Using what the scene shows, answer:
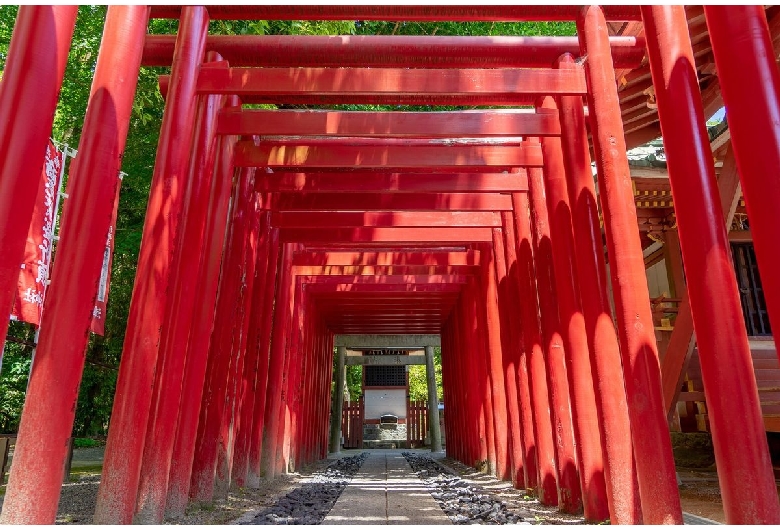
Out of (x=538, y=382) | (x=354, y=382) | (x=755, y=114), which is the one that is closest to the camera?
(x=755, y=114)

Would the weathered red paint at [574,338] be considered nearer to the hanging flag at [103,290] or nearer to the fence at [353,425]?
the hanging flag at [103,290]

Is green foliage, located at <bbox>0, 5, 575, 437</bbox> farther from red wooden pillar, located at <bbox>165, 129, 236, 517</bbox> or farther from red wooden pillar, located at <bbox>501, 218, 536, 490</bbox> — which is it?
red wooden pillar, located at <bbox>501, 218, 536, 490</bbox>

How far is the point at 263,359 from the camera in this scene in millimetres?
8852

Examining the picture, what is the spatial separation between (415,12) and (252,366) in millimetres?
5404

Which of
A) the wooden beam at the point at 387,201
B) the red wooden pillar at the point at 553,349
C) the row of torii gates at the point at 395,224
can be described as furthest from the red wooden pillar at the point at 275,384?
the red wooden pillar at the point at 553,349

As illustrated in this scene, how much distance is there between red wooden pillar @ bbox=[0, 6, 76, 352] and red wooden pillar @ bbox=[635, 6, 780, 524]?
12.0 feet

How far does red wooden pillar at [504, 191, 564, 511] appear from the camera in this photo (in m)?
5.78

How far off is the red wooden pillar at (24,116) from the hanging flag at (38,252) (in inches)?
116

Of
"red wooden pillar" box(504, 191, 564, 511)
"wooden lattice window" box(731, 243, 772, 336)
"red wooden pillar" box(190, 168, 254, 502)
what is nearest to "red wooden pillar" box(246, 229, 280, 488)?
"red wooden pillar" box(190, 168, 254, 502)

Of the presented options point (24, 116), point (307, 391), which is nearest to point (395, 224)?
point (24, 116)

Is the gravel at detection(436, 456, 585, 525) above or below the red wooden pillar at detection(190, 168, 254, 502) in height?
below

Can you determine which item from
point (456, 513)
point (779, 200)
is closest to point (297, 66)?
point (779, 200)

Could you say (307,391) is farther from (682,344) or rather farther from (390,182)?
(682,344)

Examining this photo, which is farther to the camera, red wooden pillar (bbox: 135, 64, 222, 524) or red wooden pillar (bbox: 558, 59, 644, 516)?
red wooden pillar (bbox: 135, 64, 222, 524)
